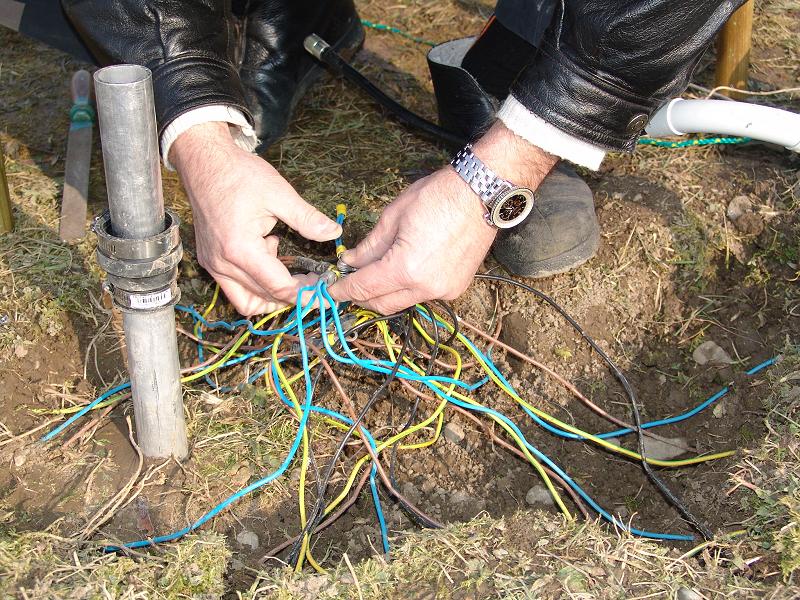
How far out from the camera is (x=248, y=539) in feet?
5.24

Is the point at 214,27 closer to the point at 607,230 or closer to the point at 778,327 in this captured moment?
the point at 607,230

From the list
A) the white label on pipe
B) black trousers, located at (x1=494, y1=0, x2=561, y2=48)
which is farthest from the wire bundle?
black trousers, located at (x1=494, y1=0, x2=561, y2=48)

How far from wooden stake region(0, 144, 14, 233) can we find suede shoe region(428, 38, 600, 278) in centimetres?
107

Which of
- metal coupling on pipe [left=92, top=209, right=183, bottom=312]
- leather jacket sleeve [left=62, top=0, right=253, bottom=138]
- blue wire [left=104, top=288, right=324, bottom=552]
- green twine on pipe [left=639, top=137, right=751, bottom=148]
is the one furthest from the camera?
green twine on pipe [left=639, top=137, right=751, bottom=148]

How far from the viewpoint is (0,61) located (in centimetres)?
276

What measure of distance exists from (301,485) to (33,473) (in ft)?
1.67

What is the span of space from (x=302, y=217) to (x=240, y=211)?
0.11 metres

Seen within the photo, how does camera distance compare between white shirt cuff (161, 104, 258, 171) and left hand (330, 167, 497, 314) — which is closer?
left hand (330, 167, 497, 314)

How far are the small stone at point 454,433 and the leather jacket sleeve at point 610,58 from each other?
2.25 feet

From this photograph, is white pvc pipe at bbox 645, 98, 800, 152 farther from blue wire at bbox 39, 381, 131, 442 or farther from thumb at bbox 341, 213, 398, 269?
blue wire at bbox 39, 381, 131, 442

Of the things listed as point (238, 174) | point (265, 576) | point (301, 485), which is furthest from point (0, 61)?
point (265, 576)

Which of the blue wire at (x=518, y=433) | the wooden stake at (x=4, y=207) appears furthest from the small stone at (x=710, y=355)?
the wooden stake at (x=4, y=207)

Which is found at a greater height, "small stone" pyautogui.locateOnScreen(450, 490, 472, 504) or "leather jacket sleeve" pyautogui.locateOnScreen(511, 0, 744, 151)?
"leather jacket sleeve" pyautogui.locateOnScreen(511, 0, 744, 151)

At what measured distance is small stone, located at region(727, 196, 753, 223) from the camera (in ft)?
7.20
